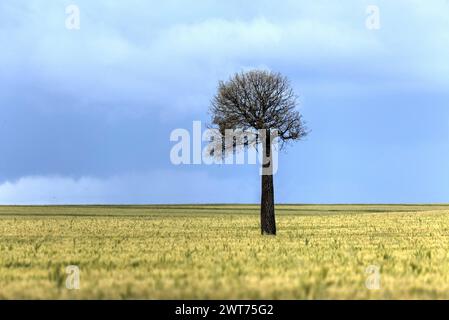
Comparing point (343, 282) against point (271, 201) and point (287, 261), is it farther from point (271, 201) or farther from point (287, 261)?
point (271, 201)

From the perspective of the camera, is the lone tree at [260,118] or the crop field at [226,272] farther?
the lone tree at [260,118]

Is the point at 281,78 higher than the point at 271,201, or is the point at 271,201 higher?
the point at 281,78

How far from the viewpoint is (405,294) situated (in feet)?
46.7

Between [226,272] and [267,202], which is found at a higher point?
[267,202]

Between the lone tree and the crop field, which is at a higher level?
the lone tree

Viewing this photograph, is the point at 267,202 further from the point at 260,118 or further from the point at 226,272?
the point at 226,272

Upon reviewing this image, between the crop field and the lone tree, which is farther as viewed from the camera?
the lone tree

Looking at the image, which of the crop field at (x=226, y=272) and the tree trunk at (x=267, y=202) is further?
the tree trunk at (x=267, y=202)

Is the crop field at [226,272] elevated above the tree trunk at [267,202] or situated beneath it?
situated beneath

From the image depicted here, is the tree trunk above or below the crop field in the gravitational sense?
above

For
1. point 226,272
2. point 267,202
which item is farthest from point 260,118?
point 226,272

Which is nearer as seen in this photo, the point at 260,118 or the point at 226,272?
the point at 226,272
